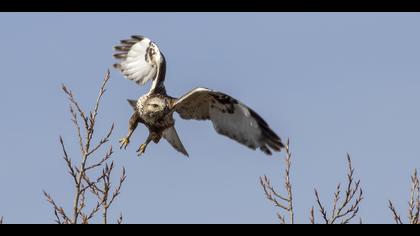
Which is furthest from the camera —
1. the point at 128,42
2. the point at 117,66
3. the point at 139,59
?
the point at 128,42

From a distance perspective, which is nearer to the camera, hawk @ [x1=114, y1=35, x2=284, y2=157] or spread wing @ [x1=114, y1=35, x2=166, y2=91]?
hawk @ [x1=114, y1=35, x2=284, y2=157]

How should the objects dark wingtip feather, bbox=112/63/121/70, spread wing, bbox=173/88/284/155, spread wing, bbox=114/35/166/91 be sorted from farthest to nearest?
dark wingtip feather, bbox=112/63/121/70 < spread wing, bbox=114/35/166/91 < spread wing, bbox=173/88/284/155

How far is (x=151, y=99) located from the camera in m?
12.2

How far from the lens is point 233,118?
11.4 metres

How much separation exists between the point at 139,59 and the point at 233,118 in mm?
3189

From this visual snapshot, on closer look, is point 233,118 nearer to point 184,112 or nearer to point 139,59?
point 184,112

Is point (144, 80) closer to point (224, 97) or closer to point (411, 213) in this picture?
point (224, 97)

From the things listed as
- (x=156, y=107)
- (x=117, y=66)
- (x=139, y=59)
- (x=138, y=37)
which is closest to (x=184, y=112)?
(x=156, y=107)

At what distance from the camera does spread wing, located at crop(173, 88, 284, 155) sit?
11195 millimetres

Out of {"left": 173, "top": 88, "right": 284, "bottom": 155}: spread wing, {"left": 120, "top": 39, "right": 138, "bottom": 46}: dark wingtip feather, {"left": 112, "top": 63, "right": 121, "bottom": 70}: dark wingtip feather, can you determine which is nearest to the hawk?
{"left": 173, "top": 88, "right": 284, "bottom": 155}: spread wing

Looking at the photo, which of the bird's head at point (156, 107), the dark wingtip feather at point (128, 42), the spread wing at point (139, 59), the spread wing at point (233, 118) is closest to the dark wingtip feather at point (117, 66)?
the spread wing at point (139, 59)

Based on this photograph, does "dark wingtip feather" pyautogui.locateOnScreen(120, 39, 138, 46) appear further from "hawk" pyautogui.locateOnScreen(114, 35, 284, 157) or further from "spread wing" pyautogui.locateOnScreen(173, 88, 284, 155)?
"spread wing" pyautogui.locateOnScreen(173, 88, 284, 155)

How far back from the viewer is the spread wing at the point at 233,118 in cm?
1120
